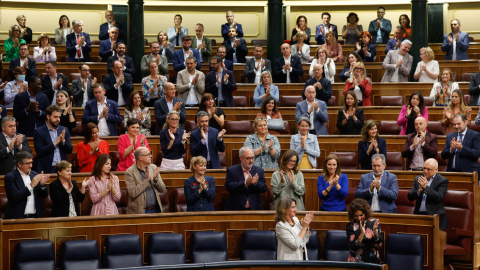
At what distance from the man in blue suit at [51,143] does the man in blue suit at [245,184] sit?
5.67 feet

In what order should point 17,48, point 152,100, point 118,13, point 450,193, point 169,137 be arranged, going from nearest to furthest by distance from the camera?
point 450,193
point 169,137
point 152,100
point 17,48
point 118,13

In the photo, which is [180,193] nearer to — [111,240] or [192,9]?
[111,240]

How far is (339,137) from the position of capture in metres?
8.71

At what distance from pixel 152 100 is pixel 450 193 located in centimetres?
381

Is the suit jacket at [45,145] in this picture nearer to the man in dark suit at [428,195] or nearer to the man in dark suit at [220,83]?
the man in dark suit at [220,83]

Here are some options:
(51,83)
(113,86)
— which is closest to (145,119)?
(113,86)

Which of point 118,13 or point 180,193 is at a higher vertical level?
point 118,13

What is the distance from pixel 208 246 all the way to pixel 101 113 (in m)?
2.47

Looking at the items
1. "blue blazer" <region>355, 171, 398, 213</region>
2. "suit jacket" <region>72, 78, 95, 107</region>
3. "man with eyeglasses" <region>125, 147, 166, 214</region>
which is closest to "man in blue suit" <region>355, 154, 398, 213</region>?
"blue blazer" <region>355, 171, 398, 213</region>

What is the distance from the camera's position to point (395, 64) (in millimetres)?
10602

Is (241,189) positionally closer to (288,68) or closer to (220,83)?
(220,83)

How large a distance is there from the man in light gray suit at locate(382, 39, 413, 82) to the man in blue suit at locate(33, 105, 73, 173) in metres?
4.55

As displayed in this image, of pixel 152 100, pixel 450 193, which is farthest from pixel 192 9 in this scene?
pixel 450 193

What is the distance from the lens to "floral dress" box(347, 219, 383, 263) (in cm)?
624
